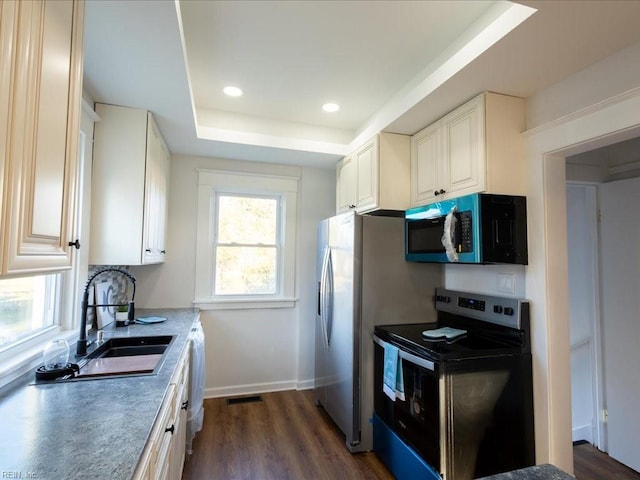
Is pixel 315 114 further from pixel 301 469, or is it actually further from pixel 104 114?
pixel 301 469

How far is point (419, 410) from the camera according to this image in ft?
6.50

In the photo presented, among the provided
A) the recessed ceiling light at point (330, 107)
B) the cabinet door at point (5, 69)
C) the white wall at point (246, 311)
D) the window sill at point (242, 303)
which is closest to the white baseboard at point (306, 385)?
the white wall at point (246, 311)

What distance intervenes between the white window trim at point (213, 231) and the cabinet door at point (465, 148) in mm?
1813

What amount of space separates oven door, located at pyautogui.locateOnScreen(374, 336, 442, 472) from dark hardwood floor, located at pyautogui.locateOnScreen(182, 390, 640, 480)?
1.24 feet

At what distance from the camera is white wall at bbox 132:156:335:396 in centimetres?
331

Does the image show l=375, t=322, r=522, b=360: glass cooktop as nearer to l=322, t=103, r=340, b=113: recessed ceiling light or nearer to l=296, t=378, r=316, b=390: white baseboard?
l=296, t=378, r=316, b=390: white baseboard

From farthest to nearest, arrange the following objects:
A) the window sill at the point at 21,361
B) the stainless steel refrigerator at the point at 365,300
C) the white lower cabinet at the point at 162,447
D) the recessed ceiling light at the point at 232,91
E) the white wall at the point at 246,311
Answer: the white wall at the point at 246,311
the recessed ceiling light at the point at 232,91
the stainless steel refrigerator at the point at 365,300
the window sill at the point at 21,361
the white lower cabinet at the point at 162,447

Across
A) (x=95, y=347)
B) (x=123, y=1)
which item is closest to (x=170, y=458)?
(x=95, y=347)

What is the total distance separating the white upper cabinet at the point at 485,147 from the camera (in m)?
1.97

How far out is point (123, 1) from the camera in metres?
1.36

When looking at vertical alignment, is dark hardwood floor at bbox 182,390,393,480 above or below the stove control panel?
below

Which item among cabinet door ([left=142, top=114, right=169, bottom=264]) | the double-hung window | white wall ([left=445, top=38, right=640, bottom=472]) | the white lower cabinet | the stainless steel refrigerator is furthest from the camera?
the stainless steel refrigerator

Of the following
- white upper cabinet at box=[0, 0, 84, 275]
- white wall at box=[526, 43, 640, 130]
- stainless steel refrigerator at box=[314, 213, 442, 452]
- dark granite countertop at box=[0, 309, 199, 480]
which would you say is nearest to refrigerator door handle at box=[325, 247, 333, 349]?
stainless steel refrigerator at box=[314, 213, 442, 452]

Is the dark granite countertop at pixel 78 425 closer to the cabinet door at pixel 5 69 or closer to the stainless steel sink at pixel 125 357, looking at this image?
the stainless steel sink at pixel 125 357
